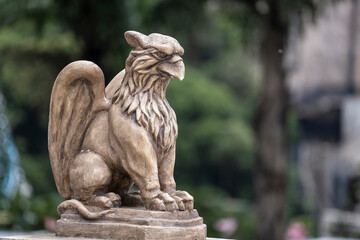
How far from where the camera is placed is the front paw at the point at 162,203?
3.41 metres

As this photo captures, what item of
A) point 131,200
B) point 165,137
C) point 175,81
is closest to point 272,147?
point 131,200

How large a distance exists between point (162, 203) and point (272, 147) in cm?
468

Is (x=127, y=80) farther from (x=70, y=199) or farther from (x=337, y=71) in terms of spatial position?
(x=337, y=71)

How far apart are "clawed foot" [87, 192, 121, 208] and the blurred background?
447 cm

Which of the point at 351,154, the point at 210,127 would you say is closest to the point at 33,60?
the point at 351,154

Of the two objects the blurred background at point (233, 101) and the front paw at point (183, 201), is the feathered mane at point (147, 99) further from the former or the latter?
the blurred background at point (233, 101)

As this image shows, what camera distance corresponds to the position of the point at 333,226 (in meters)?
10.0

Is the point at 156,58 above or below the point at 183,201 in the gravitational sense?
above

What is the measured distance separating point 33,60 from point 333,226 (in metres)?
5.11

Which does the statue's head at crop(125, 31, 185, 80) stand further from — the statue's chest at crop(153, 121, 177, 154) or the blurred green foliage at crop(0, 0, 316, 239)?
the blurred green foliage at crop(0, 0, 316, 239)

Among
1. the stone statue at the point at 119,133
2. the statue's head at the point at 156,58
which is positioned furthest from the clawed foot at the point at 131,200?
the statue's head at the point at 156,58

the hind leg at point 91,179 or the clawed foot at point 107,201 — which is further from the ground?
the hind leg at point 91,179

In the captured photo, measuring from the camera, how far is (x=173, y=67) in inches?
139

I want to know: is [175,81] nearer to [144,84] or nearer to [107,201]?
[144,84]
